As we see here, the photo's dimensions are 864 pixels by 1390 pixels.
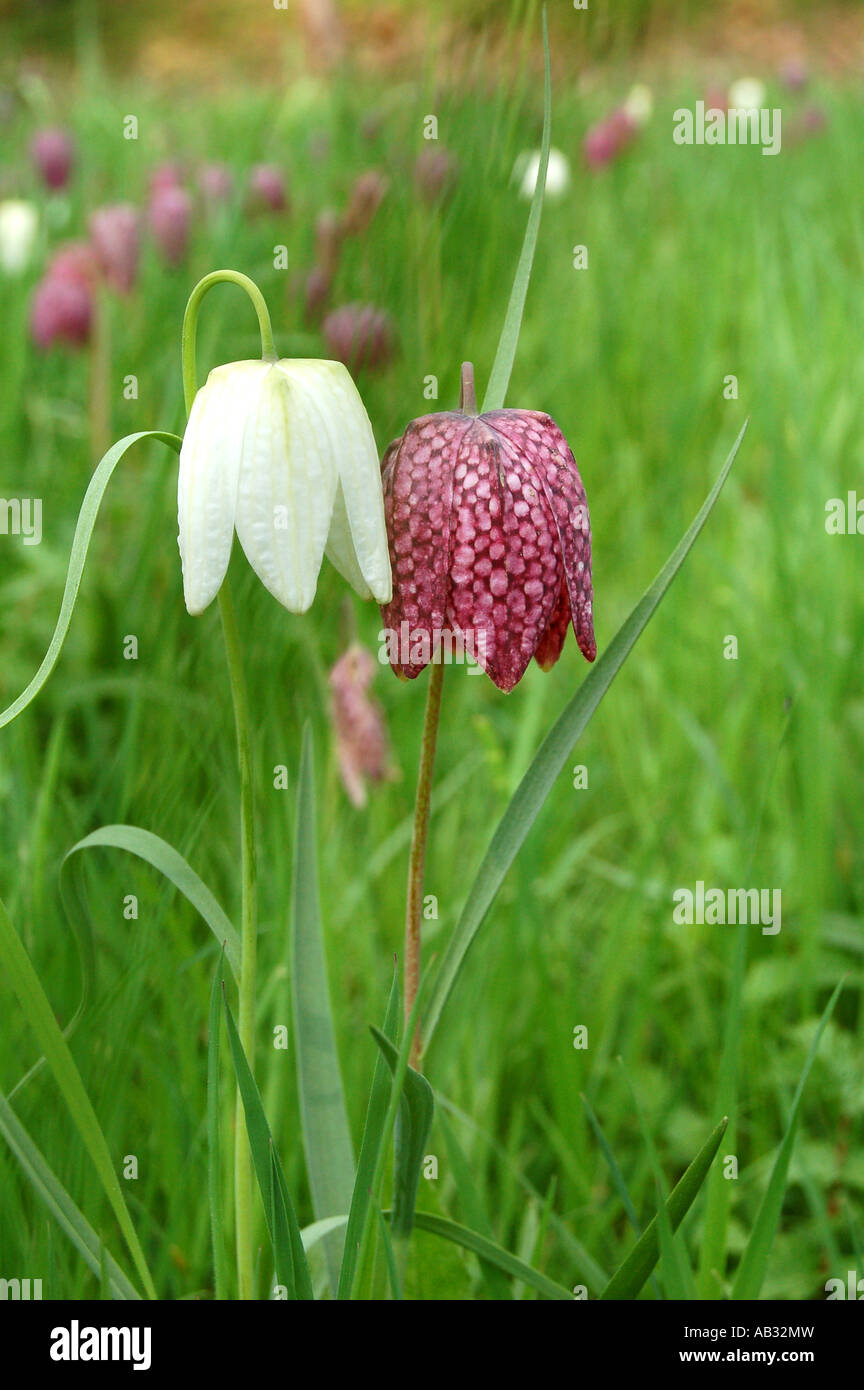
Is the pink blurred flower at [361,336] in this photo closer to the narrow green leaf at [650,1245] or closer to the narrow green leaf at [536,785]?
the narrow green leaf at [536,785]

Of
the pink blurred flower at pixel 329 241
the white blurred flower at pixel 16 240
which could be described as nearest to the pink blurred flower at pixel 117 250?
the white blurred flower at pixel 16 240

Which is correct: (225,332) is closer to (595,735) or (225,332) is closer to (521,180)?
(595,735)

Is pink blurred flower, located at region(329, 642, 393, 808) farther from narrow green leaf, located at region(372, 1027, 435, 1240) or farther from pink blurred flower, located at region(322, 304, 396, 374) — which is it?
narrow green leaf, located at region(372, 1027, 435, 1240)

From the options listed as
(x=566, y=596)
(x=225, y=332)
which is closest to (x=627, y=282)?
(x=225, y=332)

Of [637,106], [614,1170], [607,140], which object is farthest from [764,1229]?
[637,106]

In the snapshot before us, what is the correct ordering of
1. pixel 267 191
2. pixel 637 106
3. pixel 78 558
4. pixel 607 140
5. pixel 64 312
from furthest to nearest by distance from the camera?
pixel 637 106, pixel 607 140, pixel 267 191, pixel 64 312, pixel 78 558

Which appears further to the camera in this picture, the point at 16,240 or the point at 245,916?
the point at 16,240

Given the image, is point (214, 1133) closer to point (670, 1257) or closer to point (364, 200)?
point (670, 1257)
